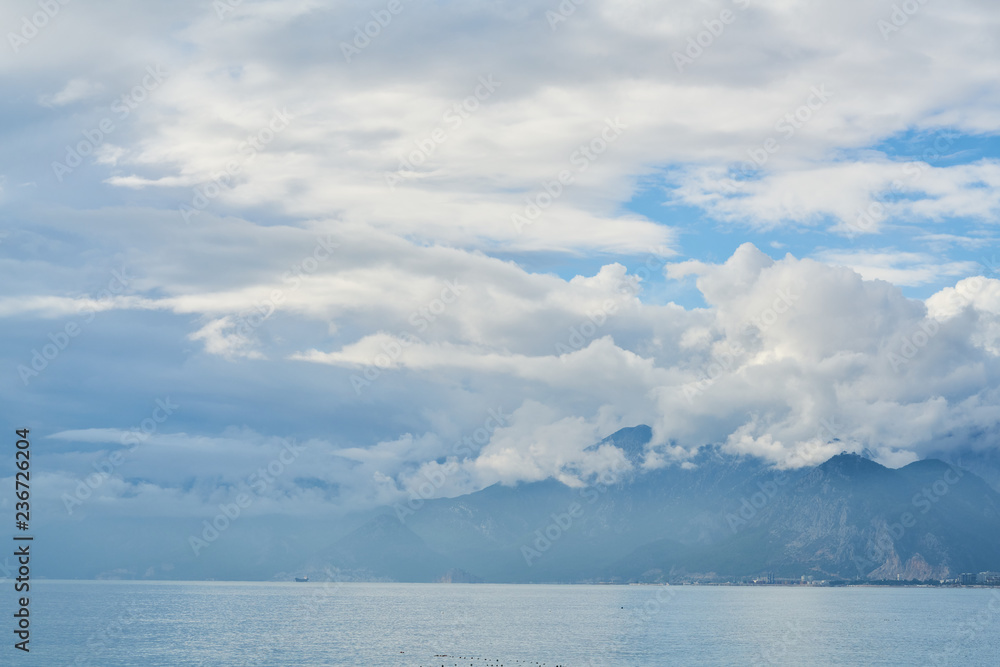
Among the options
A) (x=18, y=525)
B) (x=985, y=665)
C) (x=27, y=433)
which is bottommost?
(x=985, y=665)

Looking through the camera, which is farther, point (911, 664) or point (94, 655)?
point (94, 655)

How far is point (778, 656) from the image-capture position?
193 m

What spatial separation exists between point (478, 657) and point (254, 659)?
44.9 meters

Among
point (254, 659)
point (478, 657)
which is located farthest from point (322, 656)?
point (478, 657)

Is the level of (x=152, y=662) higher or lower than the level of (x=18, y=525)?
lower

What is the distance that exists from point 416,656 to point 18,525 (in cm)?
10655

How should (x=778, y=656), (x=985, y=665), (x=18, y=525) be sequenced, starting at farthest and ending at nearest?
1. (x=778, y=656)
2. (x=985, y=665)
3. (x=18, y=525)

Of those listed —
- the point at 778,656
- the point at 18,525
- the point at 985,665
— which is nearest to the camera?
the point at 18,525

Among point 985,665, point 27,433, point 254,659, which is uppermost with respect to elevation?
Answer: point 27,433

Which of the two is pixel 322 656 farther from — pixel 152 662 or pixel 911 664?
pixel 911 664

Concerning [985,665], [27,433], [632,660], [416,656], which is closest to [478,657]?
[416,656]

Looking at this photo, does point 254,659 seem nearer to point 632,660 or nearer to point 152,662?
point 152,662

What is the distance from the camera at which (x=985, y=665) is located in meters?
181

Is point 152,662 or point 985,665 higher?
point 152,662
